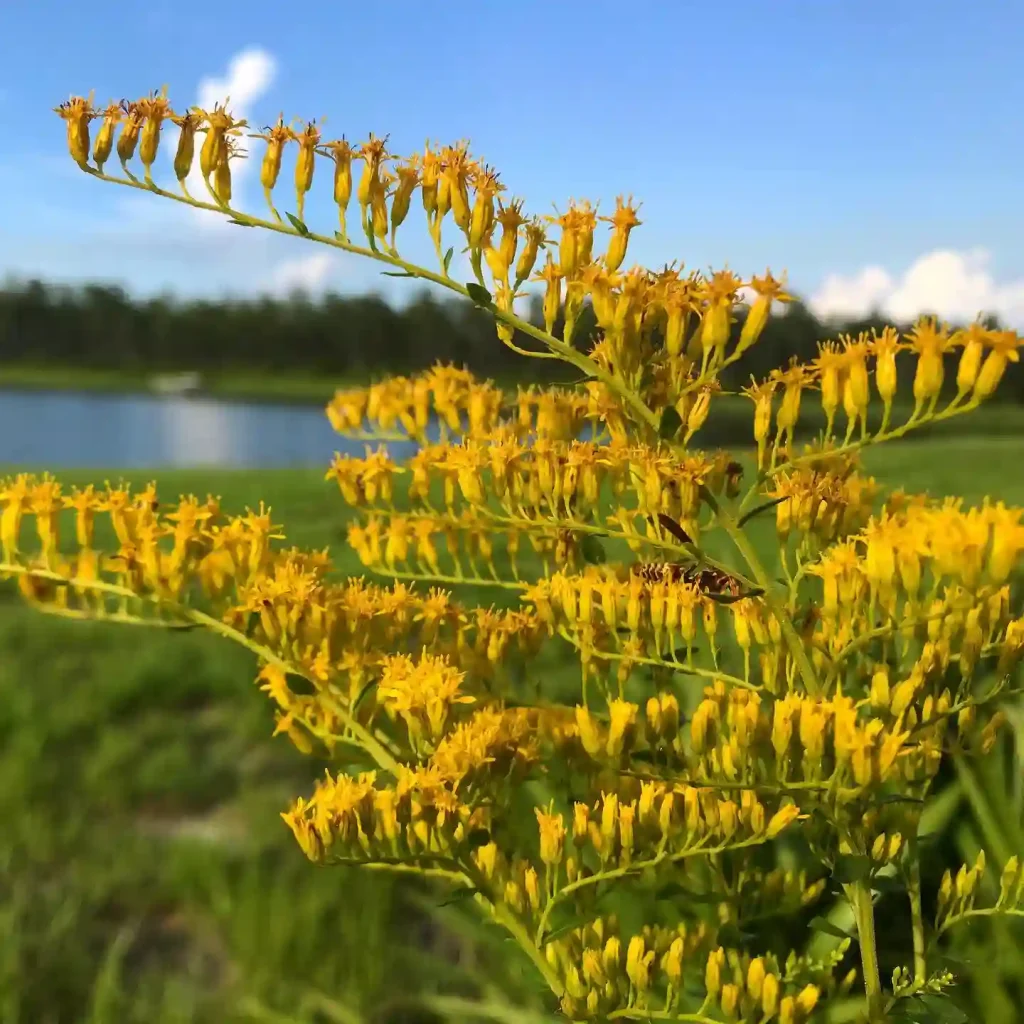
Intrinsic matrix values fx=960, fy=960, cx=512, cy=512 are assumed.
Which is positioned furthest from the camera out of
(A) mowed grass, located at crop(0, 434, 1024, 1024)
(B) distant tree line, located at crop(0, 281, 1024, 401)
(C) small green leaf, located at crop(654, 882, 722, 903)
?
(B) distant tree line, located at crop(0, 281, 1024, 401)

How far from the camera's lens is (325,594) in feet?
3.59

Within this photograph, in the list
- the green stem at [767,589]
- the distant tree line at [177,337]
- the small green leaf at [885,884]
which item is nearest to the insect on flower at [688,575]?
the green stem at [767,589]

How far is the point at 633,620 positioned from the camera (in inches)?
41.1

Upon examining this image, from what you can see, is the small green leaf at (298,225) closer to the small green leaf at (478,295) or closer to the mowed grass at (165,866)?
the small green leaf at (478,295)

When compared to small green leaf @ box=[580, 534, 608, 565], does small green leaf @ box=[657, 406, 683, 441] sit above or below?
above

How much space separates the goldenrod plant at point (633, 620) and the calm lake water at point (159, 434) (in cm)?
1657

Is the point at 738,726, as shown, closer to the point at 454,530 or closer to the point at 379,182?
the point at 454,530

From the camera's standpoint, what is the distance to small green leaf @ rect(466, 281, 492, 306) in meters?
0.86

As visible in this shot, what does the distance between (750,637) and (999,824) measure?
2.55 feet

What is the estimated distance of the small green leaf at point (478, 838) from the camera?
101 cm

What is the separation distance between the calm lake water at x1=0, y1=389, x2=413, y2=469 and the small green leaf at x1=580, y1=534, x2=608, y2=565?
1655 centimetres

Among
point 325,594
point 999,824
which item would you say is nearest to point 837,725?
point 325,594

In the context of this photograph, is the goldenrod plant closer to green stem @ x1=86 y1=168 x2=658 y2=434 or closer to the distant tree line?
green stem @ x1=86 y1=168 x2=658 y2=434

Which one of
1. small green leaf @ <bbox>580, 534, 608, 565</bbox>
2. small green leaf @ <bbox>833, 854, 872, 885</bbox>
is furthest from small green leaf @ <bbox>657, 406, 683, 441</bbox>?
small green leaf @ <bbox>833, 854, 872, 885</bbox>
